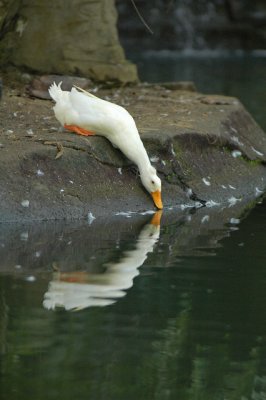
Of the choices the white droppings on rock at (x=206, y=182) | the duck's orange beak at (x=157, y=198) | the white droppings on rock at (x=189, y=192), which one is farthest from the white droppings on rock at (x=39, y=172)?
the white droppings on rock at (x=206, y=182)

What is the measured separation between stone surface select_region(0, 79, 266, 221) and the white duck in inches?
3.7

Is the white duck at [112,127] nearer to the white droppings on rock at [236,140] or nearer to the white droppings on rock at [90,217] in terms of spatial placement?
the white droppings on rock at [90,217]

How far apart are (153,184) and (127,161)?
1.32ft

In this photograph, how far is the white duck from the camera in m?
8.63

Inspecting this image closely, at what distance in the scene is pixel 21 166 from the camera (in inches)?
316

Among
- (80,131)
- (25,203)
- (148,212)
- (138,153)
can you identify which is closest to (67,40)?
(80,131)

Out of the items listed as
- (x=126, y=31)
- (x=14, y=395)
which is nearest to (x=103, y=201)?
(x=14, y=395)

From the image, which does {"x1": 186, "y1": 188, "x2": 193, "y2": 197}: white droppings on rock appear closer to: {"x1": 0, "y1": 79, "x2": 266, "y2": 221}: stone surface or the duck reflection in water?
{"x1": 0, "y1": 79, "x2": 266, "y2": 221}: stone surface

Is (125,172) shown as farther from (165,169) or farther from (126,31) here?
(126,31)

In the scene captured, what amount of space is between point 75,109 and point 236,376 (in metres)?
4.26

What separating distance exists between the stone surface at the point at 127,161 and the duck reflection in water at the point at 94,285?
3.78ft

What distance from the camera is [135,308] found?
19.1ft

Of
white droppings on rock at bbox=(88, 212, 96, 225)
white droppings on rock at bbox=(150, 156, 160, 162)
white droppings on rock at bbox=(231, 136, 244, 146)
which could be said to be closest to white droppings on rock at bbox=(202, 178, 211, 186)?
white droppings on rock at bbox=(150, 156, 160, 162)

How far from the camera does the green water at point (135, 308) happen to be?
4766 millimetres
